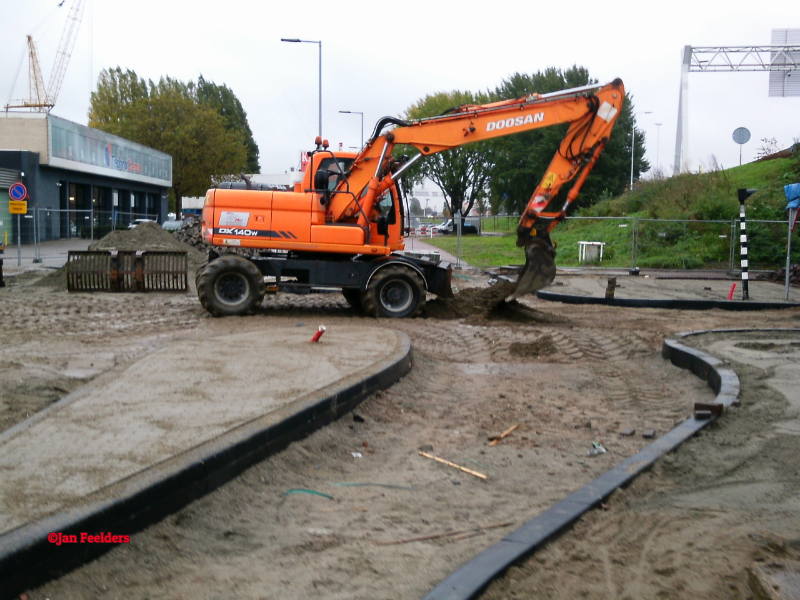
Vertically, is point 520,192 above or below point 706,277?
above

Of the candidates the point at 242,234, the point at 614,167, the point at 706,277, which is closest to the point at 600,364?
the point at 242,234

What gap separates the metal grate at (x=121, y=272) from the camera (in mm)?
16625

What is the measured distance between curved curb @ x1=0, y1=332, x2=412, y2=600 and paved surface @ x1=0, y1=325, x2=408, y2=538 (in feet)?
0.18

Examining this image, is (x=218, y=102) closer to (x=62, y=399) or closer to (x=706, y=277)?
(x=706, y=277)

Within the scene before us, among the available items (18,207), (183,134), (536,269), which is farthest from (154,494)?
(183,134)

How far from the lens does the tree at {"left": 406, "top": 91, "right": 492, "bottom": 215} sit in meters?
64.1

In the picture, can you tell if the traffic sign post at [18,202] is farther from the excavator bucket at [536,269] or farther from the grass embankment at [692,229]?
the excavator bucket at [536,269]

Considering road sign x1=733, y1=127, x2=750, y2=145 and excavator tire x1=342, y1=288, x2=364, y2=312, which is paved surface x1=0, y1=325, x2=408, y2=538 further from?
road sign x1=733, y1=127, x2=750, y2=145

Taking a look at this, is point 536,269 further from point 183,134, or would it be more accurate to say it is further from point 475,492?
point 183,134

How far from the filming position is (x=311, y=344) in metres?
8.70

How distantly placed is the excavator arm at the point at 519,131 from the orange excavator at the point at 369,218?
0.06 ft

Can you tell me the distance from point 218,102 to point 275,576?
296 ft

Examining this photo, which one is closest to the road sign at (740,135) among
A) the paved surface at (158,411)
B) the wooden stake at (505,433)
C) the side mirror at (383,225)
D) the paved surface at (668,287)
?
the paved surface at (668,287)

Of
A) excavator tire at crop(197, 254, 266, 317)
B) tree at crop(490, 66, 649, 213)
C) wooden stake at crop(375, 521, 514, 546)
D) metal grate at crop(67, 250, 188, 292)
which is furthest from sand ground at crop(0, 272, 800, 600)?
tree at crop(490, 66, 649, 213)
